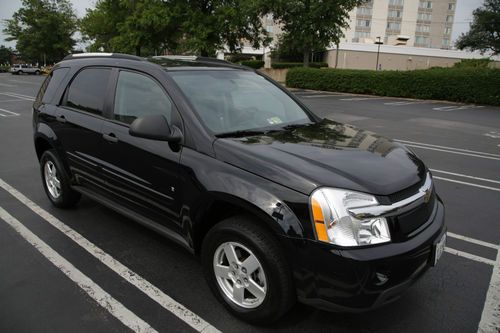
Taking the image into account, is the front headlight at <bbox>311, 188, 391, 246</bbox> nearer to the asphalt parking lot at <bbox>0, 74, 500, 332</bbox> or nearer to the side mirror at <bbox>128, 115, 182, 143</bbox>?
the asphalt parking lot at <bbox>0, 74, 500, 332</bbox>

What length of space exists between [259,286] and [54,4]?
8023 centimetres

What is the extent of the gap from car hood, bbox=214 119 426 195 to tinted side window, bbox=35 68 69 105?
2722 mm

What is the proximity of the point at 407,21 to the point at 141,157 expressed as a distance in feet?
293

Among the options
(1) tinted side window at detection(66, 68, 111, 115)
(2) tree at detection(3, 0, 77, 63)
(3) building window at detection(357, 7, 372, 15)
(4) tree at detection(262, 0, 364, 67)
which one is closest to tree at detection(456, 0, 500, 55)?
(4) tree at detection(262, 0, 364, 67)

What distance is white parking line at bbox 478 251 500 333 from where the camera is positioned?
268 centimetres

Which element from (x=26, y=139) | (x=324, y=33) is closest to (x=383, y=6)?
(x=324, y=33)

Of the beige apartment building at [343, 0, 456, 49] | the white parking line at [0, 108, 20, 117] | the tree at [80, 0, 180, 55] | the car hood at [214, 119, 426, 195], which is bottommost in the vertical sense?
the white parking line at [0, 108, 20, 117]

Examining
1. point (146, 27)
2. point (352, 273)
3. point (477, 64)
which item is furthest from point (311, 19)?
point (352, 273)

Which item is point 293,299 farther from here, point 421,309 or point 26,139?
point 26,139

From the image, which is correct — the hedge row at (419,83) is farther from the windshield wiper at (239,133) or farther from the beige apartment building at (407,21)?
the beige apartment building at (407,21)

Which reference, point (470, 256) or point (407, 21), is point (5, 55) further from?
point (470, 256)

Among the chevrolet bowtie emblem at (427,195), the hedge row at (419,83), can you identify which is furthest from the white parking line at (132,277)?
the hedge row at (419,83)

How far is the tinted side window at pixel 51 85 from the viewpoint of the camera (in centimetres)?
453

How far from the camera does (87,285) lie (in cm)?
312
